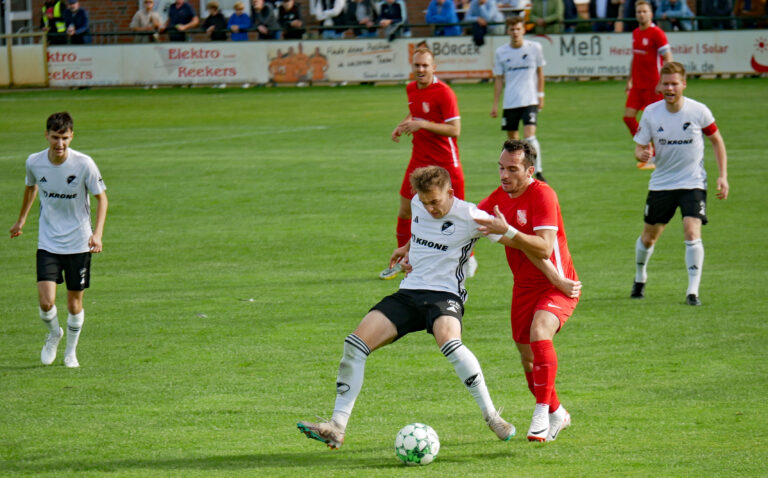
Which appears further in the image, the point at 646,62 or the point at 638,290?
the point at 646,62

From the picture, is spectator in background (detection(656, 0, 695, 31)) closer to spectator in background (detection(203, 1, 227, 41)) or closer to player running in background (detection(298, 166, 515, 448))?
spectator in background (detection(203, 1, 227, 41))

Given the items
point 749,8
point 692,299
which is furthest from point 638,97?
point 749,8

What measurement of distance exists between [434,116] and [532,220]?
543cm

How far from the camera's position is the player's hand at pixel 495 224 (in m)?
6.83

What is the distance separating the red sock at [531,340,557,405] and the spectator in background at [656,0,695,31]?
2608cm

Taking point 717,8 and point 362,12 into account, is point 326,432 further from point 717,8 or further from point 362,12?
point 362,12

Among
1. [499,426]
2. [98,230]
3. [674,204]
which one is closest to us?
[499,426]

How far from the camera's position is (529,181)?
732cm

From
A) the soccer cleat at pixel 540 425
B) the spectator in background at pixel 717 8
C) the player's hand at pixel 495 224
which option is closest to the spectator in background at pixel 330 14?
the spectator in background at pixel 717 8

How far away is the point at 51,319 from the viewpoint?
9625 mm

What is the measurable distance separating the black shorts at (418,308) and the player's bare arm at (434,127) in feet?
14.9

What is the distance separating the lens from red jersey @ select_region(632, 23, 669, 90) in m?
19.0

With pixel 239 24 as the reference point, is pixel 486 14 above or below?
above

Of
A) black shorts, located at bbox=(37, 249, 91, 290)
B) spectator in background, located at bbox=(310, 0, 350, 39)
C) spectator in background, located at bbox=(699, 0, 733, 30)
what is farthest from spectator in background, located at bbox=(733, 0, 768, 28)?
black shorts, located at bbox=(37, 249, 91, 290)
